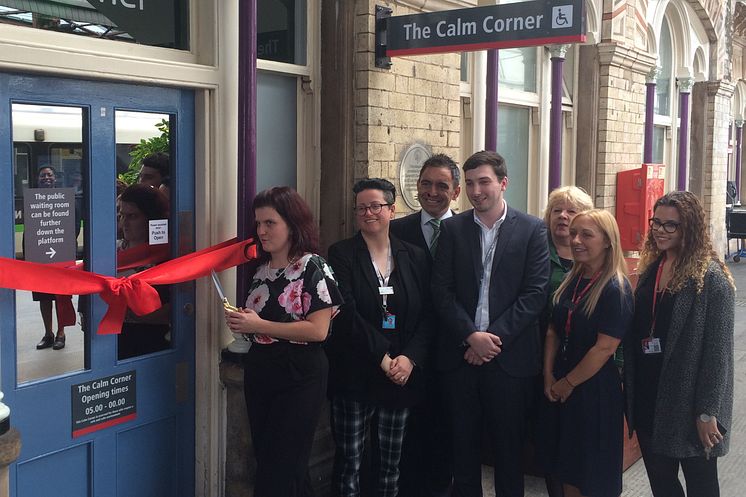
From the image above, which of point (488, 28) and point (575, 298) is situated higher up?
point (488, 28)

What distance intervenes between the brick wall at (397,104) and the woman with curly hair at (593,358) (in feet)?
4.85

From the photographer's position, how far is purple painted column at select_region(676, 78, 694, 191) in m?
11.9

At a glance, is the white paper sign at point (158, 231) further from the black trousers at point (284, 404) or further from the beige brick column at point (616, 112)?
the beige brick column at point (616, 112)

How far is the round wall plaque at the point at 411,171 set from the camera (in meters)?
5.29

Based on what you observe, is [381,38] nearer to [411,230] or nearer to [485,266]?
[411,230]

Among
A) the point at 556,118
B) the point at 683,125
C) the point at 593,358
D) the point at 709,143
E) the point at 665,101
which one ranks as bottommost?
the point at 593,358

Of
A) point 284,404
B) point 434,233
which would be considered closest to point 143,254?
point 284,404

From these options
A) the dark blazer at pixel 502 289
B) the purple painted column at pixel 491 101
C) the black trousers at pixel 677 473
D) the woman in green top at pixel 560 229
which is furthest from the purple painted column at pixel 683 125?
the black trousers at pixel 677 473

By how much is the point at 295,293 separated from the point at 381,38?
1.90 metres

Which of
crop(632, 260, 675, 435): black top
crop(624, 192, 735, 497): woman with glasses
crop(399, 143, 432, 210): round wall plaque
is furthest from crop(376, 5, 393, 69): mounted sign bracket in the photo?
crop(632, 260, 675, 435): black top

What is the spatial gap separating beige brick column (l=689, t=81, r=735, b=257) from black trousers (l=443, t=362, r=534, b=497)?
33.9 ft

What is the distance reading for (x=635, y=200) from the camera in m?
9.09

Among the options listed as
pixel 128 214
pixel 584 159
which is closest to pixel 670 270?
pixel 128 214

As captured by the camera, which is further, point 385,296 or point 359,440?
point 359,440
